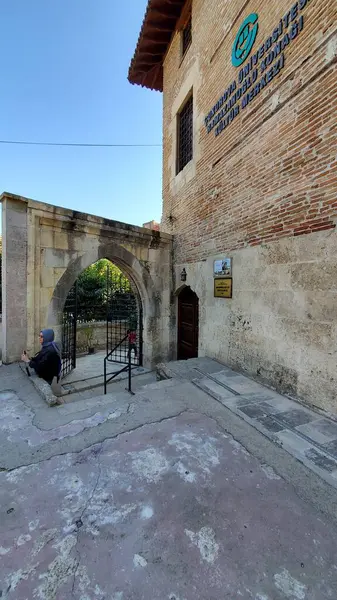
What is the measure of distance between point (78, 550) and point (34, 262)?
14.8ft

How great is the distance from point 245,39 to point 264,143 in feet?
7.29

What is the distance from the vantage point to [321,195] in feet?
10.6

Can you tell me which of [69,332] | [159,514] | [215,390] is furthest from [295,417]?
[69,332]

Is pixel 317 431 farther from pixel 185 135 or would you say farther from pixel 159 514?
pixel 185 135

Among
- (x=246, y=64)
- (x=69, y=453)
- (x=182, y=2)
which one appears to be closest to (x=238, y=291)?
(x=69, y=453)

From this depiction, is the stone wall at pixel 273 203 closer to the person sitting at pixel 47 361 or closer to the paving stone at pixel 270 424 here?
the paving stone at pixel 270 424

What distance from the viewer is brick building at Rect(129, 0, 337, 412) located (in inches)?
127

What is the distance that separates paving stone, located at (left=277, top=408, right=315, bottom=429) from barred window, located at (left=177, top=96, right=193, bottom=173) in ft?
21.9

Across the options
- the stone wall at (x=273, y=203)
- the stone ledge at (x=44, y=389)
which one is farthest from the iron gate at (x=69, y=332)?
the stone wall at (x=273, y=203)

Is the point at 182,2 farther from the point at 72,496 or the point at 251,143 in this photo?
the point at 72,496

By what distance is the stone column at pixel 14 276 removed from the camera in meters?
4.55

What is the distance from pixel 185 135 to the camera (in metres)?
7.43

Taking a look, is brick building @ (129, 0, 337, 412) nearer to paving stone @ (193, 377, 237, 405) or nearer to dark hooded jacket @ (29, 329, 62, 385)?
paving stone @ (193, 377, 237, 405)

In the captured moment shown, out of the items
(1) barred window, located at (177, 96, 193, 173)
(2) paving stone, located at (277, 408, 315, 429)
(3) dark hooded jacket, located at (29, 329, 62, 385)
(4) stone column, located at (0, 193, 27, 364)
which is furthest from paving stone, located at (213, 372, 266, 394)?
(1) barred window, located at (177, 96, 193, 173)
